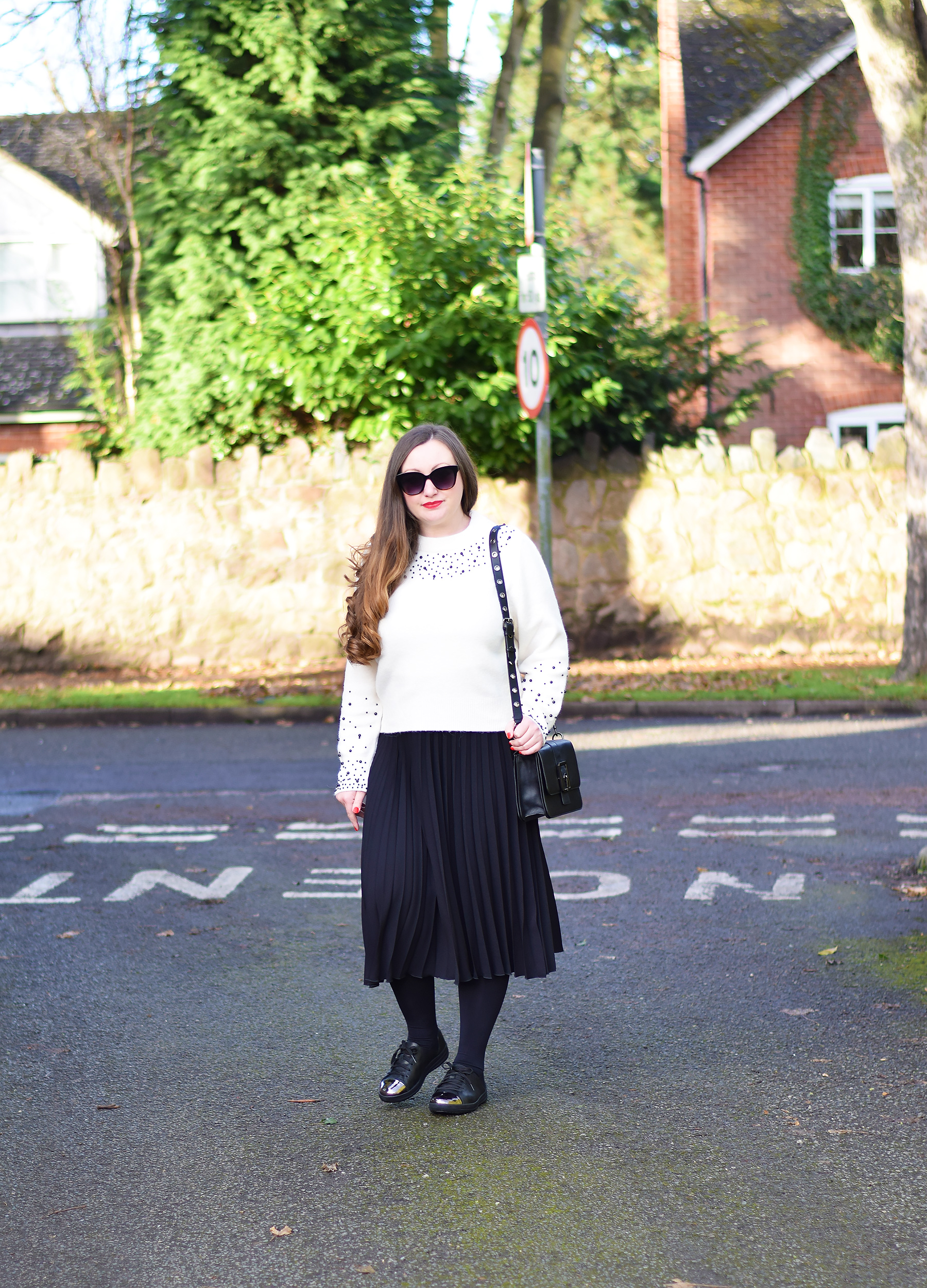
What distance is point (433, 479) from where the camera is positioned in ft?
14.3

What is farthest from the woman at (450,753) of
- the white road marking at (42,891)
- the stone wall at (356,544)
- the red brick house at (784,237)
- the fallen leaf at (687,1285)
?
the red brick house at (784,237)

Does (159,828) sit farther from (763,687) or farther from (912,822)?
(763,687)

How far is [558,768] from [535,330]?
10259 mm

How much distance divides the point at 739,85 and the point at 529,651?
24656 millimetres

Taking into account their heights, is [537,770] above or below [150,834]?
above

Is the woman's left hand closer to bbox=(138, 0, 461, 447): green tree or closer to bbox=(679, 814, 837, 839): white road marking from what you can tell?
bbox=(679, 814, 837, 839): white road marking

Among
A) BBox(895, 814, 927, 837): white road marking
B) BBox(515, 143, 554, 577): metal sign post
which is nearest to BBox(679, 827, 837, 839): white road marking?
BBox(895, 814, 927, 837): white road marking

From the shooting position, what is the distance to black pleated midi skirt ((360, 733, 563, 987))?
4.29 meters

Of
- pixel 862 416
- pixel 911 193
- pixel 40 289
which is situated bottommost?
pixel 862 416

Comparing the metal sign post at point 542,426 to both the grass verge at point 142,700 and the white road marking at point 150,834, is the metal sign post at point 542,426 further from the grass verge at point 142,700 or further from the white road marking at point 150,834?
the white road marking at point 150,834

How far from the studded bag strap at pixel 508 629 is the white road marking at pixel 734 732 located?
24.0 ft

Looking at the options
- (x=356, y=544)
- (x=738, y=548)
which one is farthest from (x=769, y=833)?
(x=356, y=544)

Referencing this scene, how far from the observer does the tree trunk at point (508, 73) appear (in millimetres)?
22516

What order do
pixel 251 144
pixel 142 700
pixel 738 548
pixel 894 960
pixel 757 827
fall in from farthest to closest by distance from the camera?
pixel 251 144
pixel 738 548
pixel 142 700
pixel 757 827
pixel 894 960
